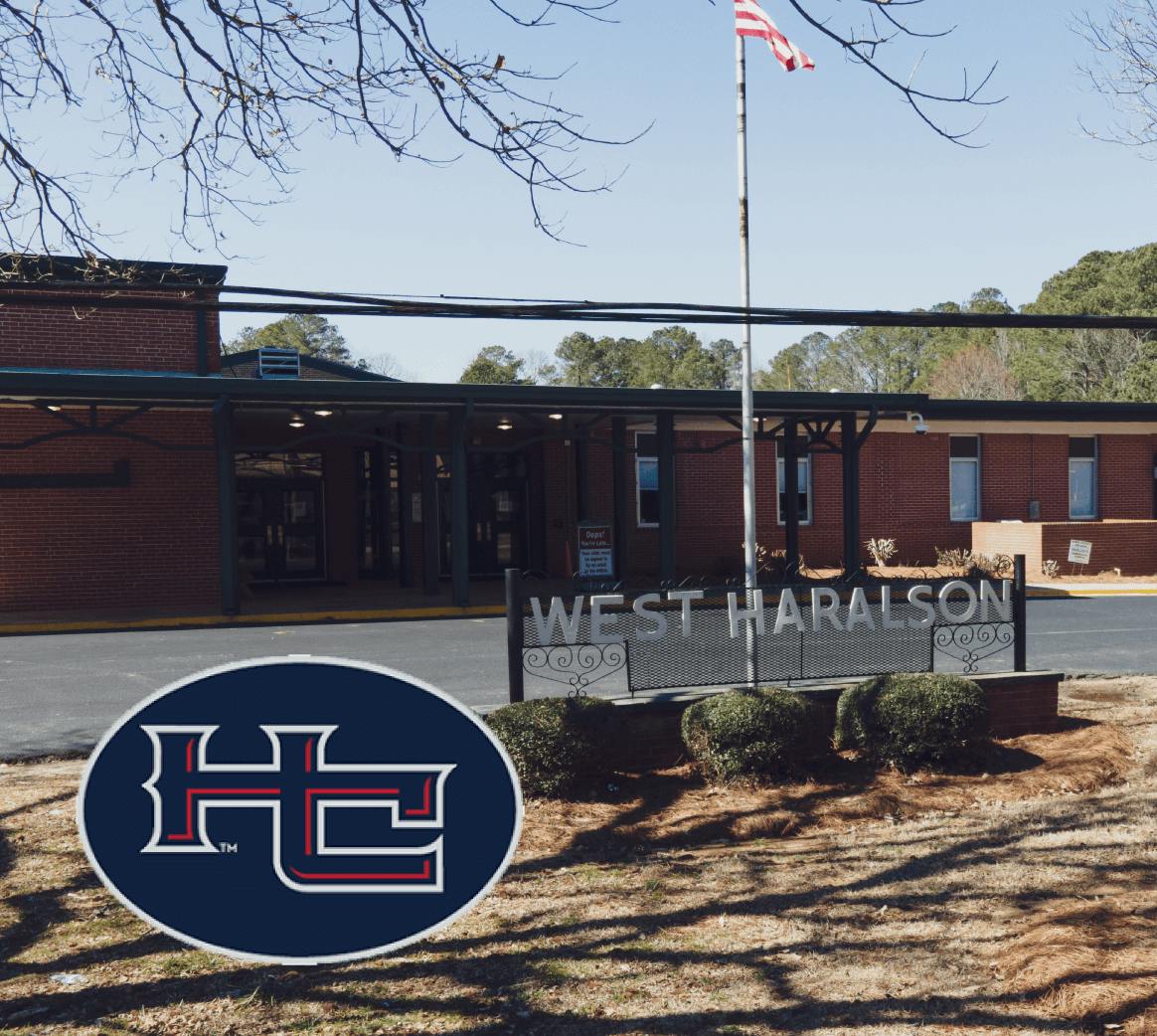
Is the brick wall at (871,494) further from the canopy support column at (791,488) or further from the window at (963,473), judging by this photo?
the canopy support column at (791,488)

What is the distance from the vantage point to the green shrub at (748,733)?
8.48 meters

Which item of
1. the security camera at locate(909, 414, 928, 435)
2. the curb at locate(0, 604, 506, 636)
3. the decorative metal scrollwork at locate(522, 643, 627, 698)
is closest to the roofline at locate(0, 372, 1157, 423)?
the security camera at locate(909, 414, 928, 435)

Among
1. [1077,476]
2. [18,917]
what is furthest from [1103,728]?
[1077,476]

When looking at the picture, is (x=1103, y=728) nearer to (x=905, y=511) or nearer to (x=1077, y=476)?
(x=905, y=511)

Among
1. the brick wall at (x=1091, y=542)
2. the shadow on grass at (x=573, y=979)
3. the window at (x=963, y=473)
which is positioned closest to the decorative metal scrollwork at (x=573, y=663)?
the shadow on grass at (x=573, y=979)

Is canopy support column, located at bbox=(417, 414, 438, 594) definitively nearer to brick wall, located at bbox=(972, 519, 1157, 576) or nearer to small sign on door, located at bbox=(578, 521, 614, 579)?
small sign on door, located at bbox=(578, 521, 614, 579)

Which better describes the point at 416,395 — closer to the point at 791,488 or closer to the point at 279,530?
the point at 279,530

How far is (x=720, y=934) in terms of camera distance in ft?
18.8

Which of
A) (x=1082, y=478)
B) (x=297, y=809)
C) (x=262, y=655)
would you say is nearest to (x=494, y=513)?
(x=262, y=655)

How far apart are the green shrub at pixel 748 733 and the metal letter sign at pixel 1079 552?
21084 mm

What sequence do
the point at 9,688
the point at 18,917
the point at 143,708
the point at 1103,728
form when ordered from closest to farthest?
the point at 143,708
the point at 18,917
the point at 1103,728
the point at 9,688

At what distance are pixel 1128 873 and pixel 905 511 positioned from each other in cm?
2372

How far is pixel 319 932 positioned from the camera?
111 inches

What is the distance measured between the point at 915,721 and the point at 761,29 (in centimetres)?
921
